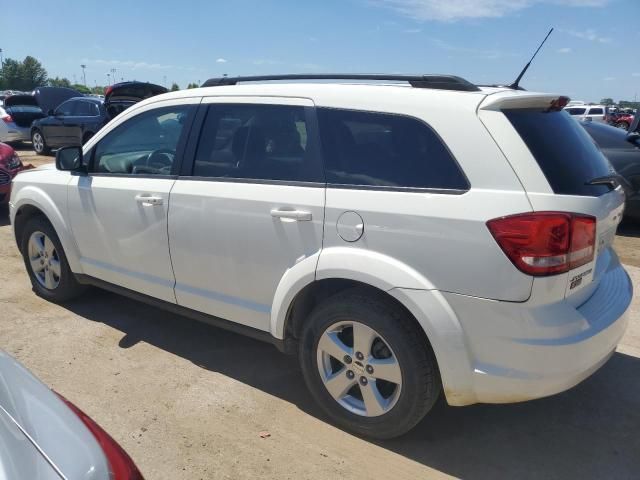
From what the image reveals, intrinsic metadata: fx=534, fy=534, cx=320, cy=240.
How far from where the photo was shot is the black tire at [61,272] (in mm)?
4387

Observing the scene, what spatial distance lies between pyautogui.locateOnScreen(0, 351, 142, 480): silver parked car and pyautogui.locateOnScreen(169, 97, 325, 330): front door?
1.39 meters

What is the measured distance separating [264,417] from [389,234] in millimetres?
1337

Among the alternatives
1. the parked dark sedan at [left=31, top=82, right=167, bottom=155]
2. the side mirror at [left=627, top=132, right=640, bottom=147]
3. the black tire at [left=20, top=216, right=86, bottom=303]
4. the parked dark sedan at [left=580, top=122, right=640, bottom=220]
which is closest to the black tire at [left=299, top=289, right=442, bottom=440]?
the black tire at [left=20, top=216, right=86, bottom=303]

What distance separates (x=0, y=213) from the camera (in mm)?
8406

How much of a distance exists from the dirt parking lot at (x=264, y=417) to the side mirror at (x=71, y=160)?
1.24m

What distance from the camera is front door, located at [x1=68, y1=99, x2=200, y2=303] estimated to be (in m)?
3.52

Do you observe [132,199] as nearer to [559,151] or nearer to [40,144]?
[559,151]

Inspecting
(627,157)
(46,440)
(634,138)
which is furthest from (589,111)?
(46,440)

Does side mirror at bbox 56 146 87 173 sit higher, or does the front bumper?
side mirror at bbox 56 146 87 173

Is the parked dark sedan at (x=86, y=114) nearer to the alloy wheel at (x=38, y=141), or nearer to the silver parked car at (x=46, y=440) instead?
the alloy wheel at (x=38, y=141)

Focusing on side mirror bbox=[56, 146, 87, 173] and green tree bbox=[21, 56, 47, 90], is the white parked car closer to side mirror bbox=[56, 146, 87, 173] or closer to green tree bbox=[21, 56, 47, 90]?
side mirror bbox=[56, 146, 87, 173]

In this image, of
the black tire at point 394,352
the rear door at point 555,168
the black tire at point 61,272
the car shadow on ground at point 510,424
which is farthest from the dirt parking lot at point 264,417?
the rear door at point 555,168

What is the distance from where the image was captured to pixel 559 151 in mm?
2520

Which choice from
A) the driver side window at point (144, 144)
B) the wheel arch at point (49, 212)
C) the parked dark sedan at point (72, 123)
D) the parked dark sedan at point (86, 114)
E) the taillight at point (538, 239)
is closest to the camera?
the taillight at point (538, 239)
